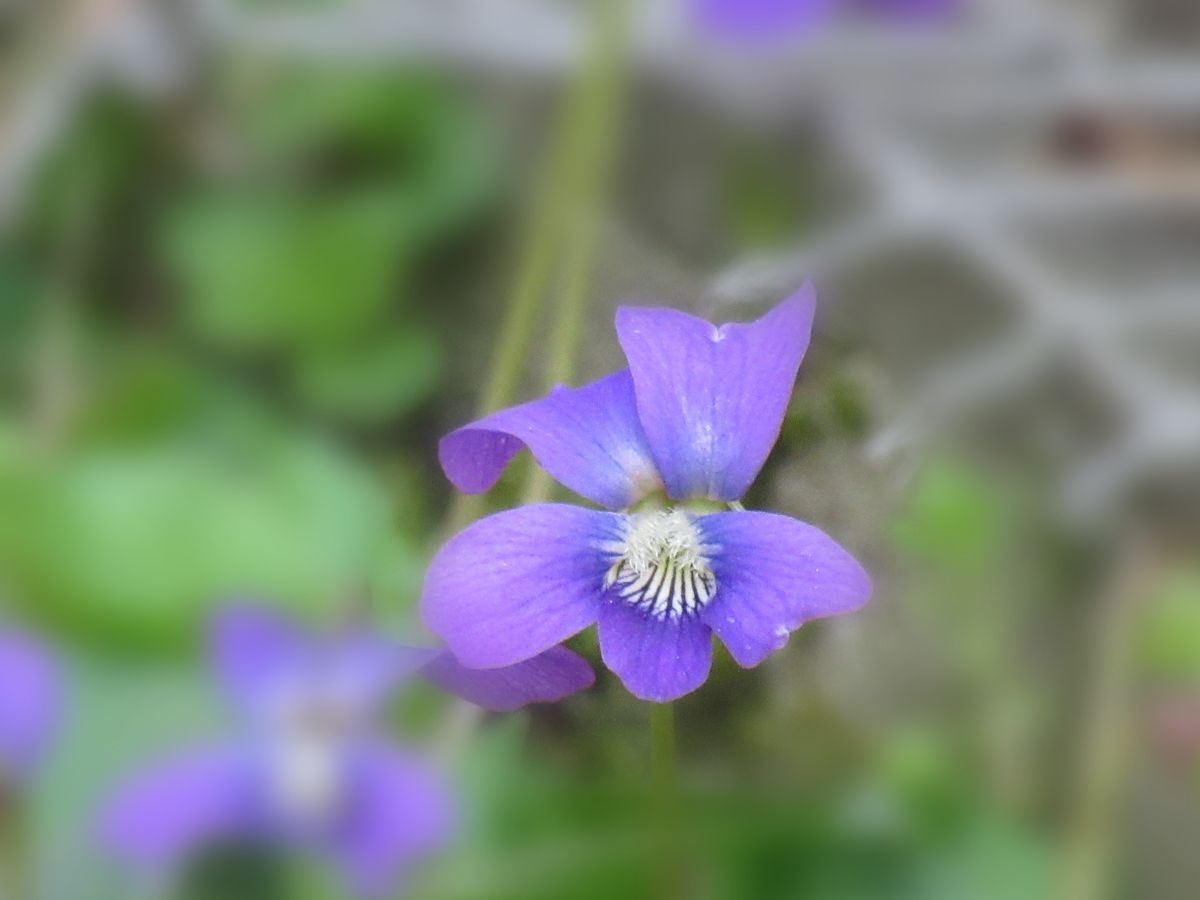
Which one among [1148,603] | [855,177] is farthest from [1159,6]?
[1148,603]

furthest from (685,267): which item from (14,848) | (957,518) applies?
(14,848)

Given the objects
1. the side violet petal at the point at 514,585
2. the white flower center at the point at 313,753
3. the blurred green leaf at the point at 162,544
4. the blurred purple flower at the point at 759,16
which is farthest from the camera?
the blurred purple flower at the point at 759,16

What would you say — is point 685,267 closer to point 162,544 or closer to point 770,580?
point 770,580

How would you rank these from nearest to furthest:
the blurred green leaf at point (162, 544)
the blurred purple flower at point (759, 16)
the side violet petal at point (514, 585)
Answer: the side violet petal at point (514, 585), the blurred green leaf at point (162, 544), the blurred purple flower at point (759, 16)

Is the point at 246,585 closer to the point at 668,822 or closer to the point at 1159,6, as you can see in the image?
the point at 668,822

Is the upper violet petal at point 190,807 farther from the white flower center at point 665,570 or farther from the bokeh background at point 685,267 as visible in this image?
the white flower center at point 665,570

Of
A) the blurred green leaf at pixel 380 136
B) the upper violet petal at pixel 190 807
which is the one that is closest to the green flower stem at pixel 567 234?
the blurred green leaf at pixel 380 136

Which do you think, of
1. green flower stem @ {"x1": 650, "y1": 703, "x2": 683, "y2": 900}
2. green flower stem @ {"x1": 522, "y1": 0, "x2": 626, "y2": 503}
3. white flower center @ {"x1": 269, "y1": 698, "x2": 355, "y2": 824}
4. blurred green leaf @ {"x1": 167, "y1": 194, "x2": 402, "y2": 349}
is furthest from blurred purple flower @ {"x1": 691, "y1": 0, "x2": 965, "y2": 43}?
green flower stem @ {"x1": 650, "y1": 703, "x2": 683, "y2": 900}
